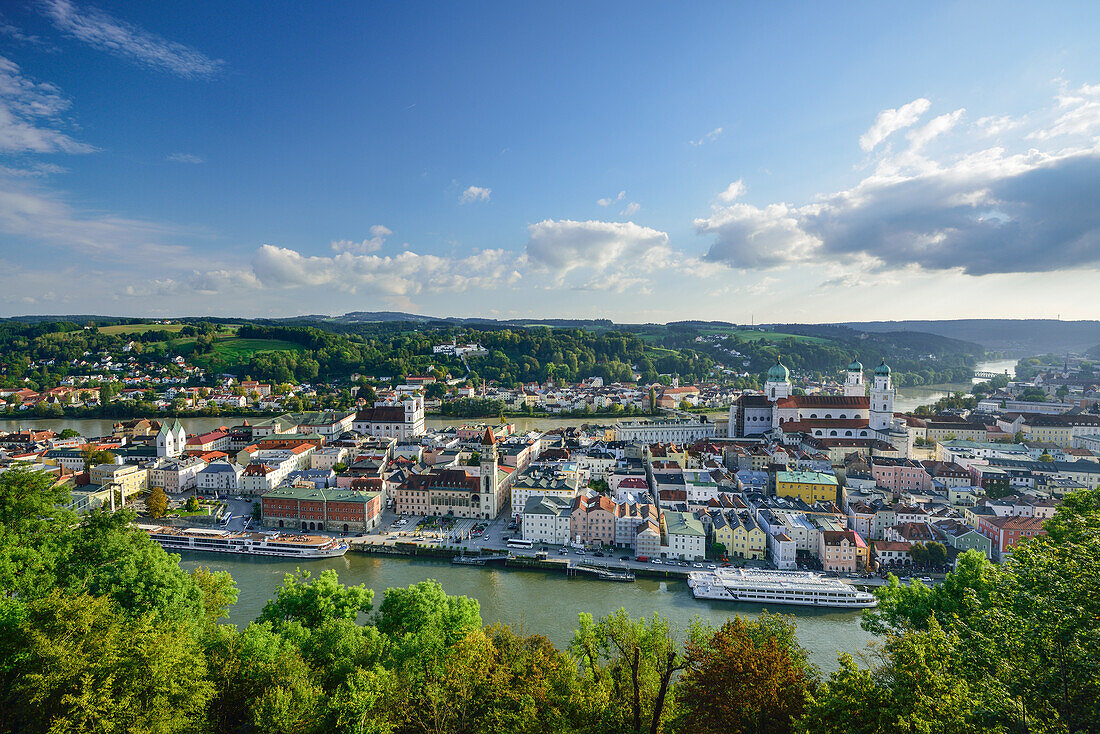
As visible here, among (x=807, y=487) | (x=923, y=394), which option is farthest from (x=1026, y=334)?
(x=807, y=487)

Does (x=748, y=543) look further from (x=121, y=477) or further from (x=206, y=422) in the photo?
(x=206, y=422)

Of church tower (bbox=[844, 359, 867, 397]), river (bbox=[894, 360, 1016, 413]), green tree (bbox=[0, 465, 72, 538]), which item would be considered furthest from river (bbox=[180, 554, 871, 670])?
river (bbox=[894, 360, 1016, 413])

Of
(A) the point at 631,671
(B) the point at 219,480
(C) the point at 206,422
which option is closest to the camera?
(A) the point at 631,671

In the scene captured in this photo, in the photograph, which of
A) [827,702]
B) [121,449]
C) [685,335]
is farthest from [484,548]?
[685,335]

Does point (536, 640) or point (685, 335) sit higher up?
point (685, 335)

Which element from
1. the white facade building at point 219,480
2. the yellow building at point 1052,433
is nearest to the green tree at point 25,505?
the white facade building at point 219,480

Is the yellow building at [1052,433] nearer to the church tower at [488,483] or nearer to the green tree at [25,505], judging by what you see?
the church tower at [488,483]

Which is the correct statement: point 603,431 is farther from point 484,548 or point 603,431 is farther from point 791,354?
point 791,354
